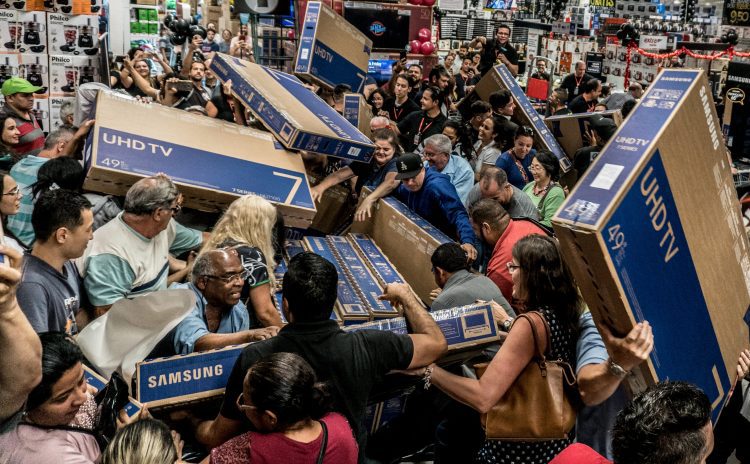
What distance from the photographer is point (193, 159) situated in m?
4.23

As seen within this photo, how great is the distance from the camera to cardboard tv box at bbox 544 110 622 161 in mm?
6684

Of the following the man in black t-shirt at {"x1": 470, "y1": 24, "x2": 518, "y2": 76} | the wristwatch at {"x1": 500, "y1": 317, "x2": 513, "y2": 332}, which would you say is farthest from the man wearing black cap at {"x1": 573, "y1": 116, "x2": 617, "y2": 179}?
the man in black t-shirt at {"x1": 470, "y1": 24, "x2": 518, "y2": 76}

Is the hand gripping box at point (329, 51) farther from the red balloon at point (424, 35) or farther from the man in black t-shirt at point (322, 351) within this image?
the man in black t-shirt at point (322, 351)

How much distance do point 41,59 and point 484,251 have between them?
5794 millimetres

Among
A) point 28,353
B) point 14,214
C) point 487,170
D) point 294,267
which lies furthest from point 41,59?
point 28,353

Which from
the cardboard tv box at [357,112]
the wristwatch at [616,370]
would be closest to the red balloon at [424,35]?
Result: the cardboard tv box at [357,112]

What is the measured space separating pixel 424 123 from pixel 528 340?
507 cm

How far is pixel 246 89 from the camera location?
497 centimetres

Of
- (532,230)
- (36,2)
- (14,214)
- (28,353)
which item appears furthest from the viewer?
(36,2)

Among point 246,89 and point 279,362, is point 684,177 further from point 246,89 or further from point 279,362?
point 246,89

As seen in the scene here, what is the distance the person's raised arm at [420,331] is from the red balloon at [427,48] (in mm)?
9427

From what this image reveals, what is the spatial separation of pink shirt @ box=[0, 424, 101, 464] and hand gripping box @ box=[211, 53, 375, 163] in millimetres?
2759

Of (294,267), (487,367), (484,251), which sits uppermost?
(294,267)

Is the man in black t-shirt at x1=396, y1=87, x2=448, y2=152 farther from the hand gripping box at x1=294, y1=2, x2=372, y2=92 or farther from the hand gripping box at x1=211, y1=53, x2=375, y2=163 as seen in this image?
the hand gripping box at x1=211, y1=53, x2=375, y2=163
